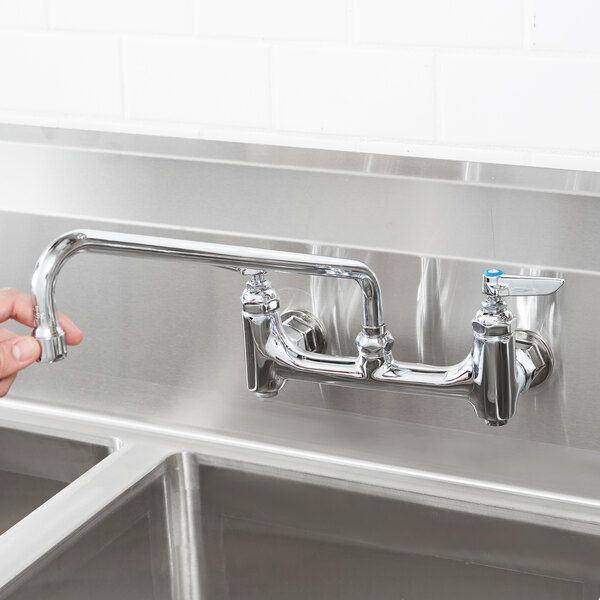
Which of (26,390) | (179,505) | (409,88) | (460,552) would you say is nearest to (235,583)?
(179,505)

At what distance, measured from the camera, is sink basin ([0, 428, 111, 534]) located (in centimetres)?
98

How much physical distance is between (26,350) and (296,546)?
1.03ft

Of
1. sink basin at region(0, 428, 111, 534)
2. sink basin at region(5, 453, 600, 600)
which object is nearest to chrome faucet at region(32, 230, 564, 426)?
sink basin at region(5, 453, 600, 600)

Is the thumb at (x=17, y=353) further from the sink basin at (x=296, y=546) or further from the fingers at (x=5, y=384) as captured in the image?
the sink basin at (x=296, y=546)

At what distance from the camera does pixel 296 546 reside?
91 centimetres

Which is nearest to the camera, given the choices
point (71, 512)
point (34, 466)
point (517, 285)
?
point (517, 285)

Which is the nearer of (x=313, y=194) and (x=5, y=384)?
(x=5, y=384)

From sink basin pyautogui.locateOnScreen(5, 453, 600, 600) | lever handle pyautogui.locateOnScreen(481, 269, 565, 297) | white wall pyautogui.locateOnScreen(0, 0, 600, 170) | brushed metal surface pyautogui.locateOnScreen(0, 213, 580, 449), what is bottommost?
sink basin pyautogui.locateOnScreen(5, 453, 600, 600)

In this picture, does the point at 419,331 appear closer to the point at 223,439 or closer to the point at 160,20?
the point at 223,439

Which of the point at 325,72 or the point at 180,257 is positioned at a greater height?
the point at 325,72

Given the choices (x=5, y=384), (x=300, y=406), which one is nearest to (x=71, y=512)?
(x=5, y=384)

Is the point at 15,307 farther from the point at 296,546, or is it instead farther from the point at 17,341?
the point at 296,546

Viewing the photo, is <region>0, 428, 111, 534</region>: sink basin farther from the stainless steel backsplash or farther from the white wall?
the white wall

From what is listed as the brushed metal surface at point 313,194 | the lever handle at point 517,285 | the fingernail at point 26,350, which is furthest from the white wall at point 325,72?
the fingernail at point 26,350
